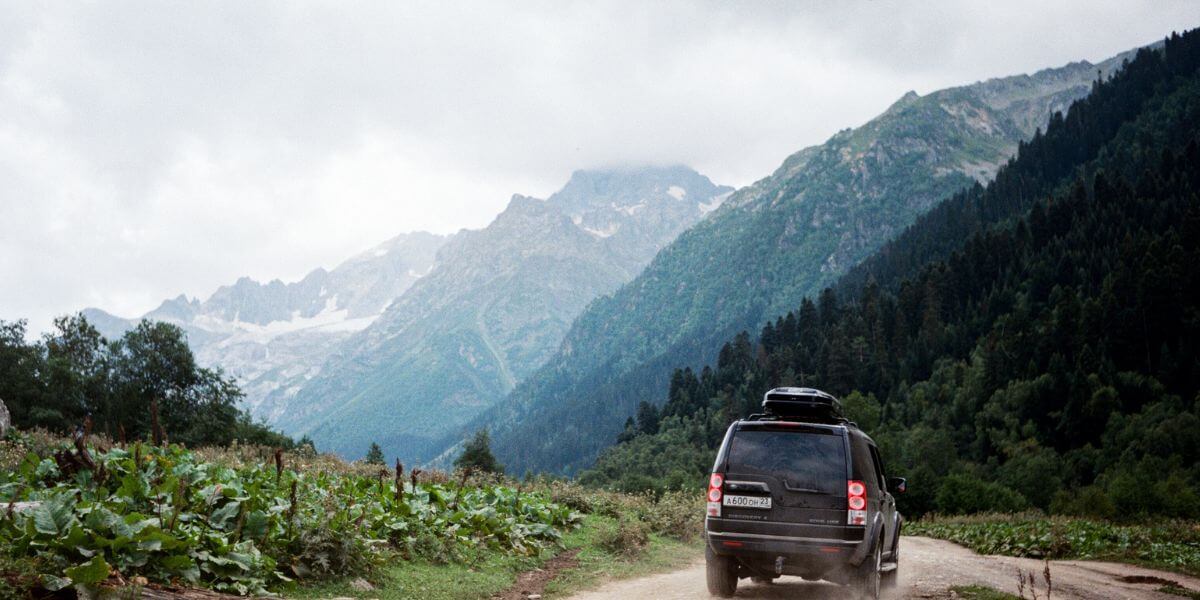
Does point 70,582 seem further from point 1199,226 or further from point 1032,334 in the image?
point 1199,226

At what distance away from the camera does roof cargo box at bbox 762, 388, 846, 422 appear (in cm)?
1295

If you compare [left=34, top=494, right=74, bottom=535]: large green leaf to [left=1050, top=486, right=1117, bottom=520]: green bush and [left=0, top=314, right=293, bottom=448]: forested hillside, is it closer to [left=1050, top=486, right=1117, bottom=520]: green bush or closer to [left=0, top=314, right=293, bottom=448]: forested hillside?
[left=0, top=314, right=293, bottom=448]: forested hillside

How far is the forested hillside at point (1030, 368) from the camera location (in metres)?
79.5

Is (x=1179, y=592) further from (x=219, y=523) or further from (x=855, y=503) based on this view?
(x=219, y=523)

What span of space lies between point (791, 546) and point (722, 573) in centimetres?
151

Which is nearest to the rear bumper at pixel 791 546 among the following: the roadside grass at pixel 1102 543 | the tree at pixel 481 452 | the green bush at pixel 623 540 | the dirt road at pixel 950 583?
the dirt road at pixel 950 583

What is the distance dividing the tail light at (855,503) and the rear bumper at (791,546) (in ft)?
0.42

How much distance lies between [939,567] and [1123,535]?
998 cm

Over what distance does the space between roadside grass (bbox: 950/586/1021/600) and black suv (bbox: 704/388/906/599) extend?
1604 millimetres

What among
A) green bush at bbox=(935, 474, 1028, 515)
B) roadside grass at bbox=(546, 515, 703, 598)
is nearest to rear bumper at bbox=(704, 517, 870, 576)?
roadside grass at bbox=(546, 515, 703, 598)

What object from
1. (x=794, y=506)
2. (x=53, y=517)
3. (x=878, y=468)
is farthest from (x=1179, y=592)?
(x=53, y=517)

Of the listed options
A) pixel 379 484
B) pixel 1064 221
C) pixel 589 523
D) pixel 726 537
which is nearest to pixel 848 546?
pixel 726 537

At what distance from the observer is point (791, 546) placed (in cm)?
1109

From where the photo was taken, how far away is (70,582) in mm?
7355
